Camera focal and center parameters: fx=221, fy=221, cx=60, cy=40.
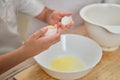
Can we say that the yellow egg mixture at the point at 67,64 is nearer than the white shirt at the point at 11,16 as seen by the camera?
Yes

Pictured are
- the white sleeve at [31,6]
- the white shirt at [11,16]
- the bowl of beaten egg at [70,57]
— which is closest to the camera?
the bowl of beaten egg at [70,57]

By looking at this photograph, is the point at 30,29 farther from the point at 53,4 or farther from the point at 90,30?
the point at 90,30

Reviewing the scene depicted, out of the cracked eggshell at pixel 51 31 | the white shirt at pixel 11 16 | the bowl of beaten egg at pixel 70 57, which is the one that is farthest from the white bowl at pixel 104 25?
the white shirt at pixel 11 16

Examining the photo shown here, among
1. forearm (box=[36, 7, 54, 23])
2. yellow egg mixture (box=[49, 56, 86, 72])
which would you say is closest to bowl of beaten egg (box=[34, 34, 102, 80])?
yellow egg mixture (box=[49, 56, 86, 72])

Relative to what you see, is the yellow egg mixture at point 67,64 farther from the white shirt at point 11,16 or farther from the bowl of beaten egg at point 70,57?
the white shirt at point 11,16

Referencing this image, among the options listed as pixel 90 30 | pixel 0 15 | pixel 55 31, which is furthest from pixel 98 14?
pixel 0 15

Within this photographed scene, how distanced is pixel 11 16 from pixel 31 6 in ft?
0.49

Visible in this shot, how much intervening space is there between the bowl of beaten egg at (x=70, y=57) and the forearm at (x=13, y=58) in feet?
0.16

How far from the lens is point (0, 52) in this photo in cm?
104

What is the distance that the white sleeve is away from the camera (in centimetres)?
106

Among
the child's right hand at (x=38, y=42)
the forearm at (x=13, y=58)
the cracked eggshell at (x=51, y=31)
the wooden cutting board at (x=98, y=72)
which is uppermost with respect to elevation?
the cracked eggshell at (x=51, y=31)

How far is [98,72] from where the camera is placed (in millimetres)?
859

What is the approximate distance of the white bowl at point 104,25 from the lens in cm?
88

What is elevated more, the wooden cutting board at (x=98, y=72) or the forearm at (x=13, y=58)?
the forearm at (x=13, y=58)
